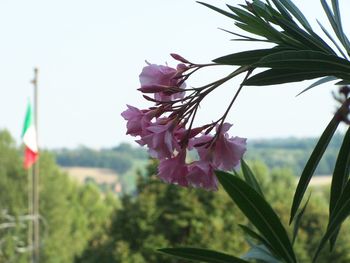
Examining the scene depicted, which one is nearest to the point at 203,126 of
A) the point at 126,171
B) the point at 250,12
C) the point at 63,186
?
the point at 250,12

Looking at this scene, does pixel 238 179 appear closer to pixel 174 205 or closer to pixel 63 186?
pixel 174 205

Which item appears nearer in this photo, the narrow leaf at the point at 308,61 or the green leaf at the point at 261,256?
the narrow leaf at the point at 308,61

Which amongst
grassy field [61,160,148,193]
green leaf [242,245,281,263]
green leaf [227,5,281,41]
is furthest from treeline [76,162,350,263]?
grassy field [61,160,148,193]

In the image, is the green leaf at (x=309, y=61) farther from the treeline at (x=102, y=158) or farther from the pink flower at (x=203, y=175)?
the treeline at (x=102, y=158)

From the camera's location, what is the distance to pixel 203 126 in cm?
97

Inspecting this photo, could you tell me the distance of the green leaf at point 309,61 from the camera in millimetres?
903

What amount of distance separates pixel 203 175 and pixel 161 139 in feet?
0.25

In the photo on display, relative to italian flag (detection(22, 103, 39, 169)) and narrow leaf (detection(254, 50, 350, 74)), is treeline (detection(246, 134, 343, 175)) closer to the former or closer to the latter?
narrow leaf (detection(254, 50, 350, 74))

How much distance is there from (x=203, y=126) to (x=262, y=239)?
0.21 m

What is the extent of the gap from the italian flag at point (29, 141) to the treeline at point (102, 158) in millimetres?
49449

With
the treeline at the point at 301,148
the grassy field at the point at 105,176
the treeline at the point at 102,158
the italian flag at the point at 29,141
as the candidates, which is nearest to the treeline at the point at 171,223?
the treeline at the point at 301,148

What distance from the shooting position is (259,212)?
0.98 metres

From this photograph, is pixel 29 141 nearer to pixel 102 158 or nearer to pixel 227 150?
pixel 227 150

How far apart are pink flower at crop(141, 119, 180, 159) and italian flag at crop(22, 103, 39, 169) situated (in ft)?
44.3
